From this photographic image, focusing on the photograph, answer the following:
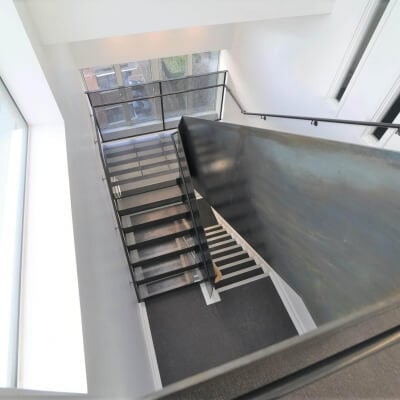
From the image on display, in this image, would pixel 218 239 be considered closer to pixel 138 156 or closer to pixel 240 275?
pixel 240 275

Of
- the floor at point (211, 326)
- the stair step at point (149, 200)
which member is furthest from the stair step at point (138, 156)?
the floor at point (211, 326)

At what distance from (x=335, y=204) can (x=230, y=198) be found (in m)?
1.72

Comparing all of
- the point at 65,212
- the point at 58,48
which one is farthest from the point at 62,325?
the point at 58,48

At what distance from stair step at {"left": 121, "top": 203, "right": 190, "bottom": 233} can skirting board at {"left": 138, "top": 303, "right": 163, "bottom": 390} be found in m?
1.21

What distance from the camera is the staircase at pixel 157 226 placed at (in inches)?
154

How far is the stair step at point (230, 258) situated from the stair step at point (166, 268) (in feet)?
1.81

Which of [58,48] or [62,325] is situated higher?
[58,48]

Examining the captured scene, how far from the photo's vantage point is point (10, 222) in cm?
122

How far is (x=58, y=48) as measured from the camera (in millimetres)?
2545

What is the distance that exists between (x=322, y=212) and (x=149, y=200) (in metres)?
3.26

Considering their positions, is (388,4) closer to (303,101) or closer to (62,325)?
(303,101)

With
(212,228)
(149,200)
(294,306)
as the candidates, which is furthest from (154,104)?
(294,306)

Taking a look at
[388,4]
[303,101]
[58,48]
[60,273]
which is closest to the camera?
[60,273]

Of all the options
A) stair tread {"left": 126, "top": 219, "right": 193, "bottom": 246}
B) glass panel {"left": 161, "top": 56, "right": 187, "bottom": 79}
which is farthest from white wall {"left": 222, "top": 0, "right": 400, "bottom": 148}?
stair tread {"left": 126, "top": 219, "right": 193, "bottom": 246}
